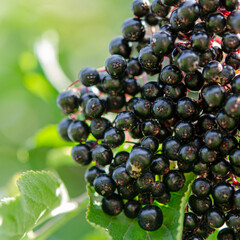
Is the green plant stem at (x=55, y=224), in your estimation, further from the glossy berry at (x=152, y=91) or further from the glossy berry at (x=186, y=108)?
the glossy berry at (x=186, y=108)

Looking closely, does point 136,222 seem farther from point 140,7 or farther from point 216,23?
point 140,7

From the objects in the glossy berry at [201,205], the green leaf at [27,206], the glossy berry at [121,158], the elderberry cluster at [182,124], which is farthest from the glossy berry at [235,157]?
the green leaf at [27,206]

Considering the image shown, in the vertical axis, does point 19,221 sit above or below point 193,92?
below

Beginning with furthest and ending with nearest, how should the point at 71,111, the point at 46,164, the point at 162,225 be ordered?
the point at 46,164 → the point at 71,111 → the point at 162,225

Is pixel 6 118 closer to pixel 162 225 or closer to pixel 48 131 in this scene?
pixel 48 131

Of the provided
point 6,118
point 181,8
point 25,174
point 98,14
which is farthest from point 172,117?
point 98,14

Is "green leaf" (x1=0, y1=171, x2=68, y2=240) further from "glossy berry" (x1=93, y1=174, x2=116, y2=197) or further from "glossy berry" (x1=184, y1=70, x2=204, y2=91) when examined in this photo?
"glossy berry" (x1=184, y1=70, x2=204, y2=91)

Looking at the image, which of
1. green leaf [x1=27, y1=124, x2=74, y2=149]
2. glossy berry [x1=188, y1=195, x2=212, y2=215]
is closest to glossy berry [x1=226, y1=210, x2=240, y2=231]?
glossy berry [x1=188, y1=195, x2=212, y2=215]
